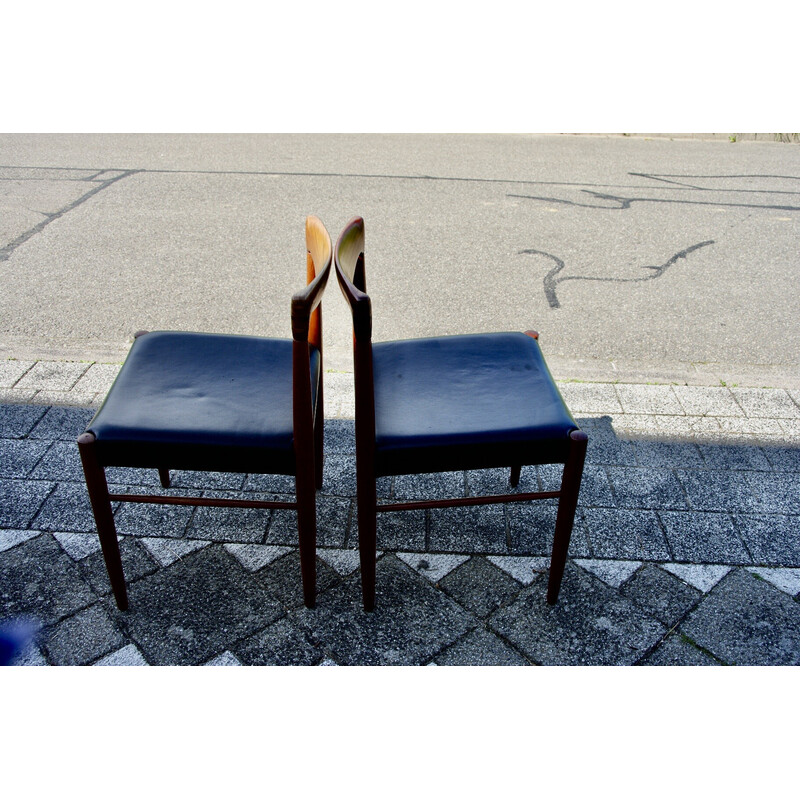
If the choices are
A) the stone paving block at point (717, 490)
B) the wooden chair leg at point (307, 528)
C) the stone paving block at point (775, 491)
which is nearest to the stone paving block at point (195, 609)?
the wooden chair leg at point (307, 528)

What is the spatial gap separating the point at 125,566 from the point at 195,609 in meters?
0.33

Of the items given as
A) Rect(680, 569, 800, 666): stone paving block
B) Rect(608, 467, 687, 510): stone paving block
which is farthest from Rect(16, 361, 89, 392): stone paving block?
Rect(680, 569, 800, 666): stone paving block

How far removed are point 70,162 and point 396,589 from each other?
6.17 metres

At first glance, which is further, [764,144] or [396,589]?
[764,144]

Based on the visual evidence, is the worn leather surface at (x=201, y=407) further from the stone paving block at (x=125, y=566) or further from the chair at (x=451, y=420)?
the stone paving block at (x=125, y=566)

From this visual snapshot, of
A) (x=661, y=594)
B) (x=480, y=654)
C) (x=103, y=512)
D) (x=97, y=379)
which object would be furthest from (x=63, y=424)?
(x=661, y=594)

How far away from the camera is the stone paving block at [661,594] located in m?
2.13

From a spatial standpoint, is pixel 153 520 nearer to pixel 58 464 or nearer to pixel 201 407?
pixel 58 464

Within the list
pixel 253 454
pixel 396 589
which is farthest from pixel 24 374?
pixel 396 589

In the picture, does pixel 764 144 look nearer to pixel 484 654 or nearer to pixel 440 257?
pixel 440 257

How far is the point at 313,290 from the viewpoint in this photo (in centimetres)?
166

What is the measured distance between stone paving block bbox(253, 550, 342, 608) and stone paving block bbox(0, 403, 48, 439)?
51.9 inches

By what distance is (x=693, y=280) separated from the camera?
4652 mm

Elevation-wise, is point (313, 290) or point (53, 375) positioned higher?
point (313, 290)
